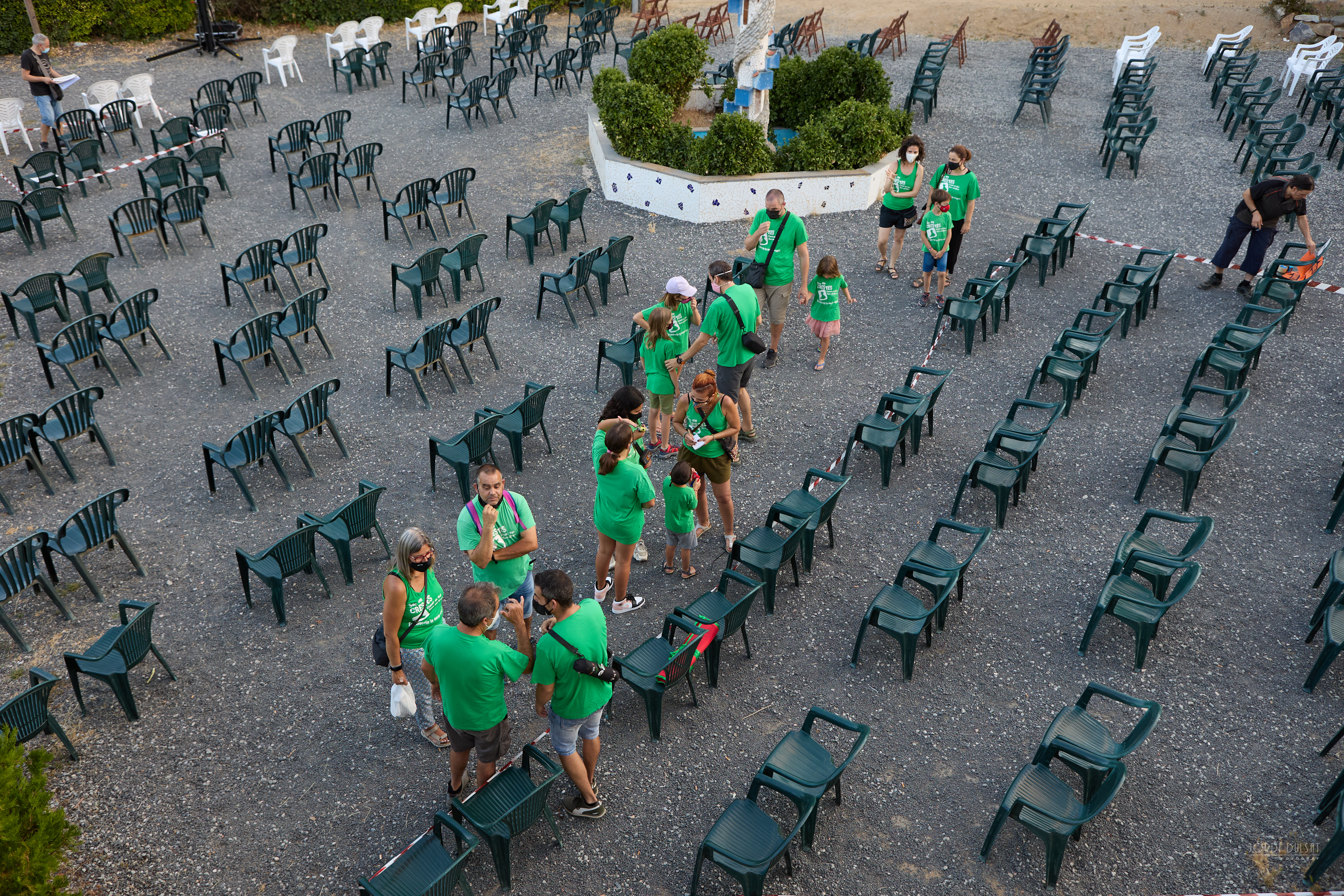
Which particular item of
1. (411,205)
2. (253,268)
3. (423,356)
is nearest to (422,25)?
(411,205)

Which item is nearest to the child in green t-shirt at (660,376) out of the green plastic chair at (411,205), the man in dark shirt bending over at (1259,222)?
the green plastic chair at (411,205)

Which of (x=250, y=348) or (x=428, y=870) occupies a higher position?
(x=250, y=348)

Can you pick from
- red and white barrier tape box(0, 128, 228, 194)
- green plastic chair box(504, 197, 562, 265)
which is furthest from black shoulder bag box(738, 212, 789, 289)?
red and white barrier tape box(0, 128, 228, 194)

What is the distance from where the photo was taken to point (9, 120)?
15281 millimetres

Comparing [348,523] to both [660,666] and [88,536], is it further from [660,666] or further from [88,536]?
[660,666]

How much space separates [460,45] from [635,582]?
1527 cm

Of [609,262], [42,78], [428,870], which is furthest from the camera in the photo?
[42,78]

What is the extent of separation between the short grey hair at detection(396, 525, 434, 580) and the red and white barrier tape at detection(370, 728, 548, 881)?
1224 mm

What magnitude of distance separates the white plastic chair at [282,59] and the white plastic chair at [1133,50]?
52.6ft

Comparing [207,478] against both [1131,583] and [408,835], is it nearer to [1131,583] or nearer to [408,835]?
[408,835]

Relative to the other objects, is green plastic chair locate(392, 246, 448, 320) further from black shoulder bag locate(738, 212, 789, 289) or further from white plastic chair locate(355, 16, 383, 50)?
white plastic chair locate(355, 16, 383, 50)

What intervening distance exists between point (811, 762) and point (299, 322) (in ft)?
23.8

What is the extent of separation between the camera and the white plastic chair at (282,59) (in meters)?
18.5

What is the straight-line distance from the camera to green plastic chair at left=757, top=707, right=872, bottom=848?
5391 millimetres
